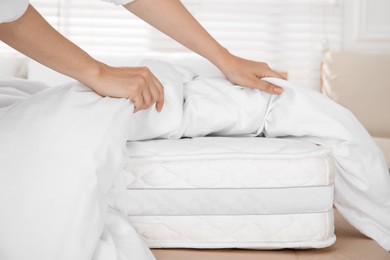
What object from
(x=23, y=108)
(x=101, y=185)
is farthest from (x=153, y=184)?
(x=23, y=108)

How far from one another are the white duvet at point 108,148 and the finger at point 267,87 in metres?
0.02

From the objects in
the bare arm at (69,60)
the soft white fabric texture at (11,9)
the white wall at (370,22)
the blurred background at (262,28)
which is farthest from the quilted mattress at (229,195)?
the white wall at (370,22)

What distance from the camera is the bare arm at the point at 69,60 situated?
118 centimetres

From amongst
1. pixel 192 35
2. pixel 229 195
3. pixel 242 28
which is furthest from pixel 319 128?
pixel 242 28

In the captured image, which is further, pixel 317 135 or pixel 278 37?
pixel 278 37

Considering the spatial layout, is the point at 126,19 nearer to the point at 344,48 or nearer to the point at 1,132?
the point at 344,48

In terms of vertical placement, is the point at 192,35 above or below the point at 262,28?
above

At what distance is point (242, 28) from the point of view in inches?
157

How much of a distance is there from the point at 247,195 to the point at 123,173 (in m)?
0.26

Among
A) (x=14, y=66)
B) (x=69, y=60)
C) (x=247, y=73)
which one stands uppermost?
(x=69, y=60)

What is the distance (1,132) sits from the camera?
1149 millimetres

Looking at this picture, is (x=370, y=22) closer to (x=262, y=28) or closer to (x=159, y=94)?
(x=262, y=28)

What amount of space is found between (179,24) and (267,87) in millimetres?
265

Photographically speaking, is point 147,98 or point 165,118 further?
point 165,118
